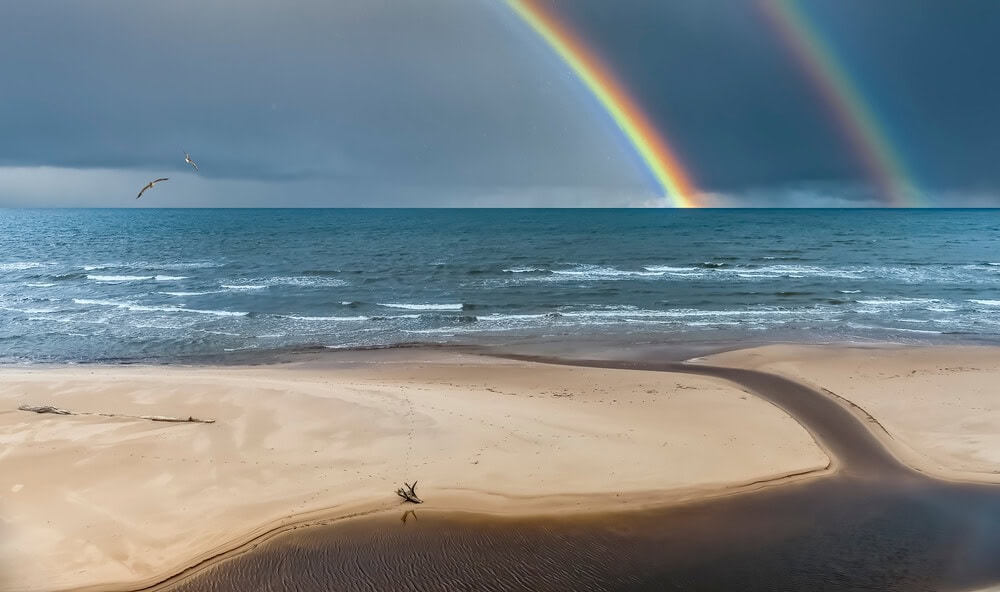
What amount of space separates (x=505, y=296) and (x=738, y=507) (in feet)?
91.5

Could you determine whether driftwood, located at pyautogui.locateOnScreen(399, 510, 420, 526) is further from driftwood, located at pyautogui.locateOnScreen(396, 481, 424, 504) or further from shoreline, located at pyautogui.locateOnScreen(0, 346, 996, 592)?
driftwood, located at pyautogui.locateOnScreen(396, 481, 424, 504)

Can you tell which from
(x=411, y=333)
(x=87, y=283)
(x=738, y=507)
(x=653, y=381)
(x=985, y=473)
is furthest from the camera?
(x=87, y=283)

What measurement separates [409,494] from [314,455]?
3143 millimetres

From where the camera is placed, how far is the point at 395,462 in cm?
1312

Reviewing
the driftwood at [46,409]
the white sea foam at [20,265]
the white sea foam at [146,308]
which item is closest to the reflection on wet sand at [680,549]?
the driftwood at [46,409]

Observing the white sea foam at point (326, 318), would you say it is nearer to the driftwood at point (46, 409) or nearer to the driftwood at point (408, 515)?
the driftwood at point (46, 409)

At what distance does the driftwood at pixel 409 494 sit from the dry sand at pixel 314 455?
0.57ft

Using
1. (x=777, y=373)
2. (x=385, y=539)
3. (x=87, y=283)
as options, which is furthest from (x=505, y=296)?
(x=87, y=283)

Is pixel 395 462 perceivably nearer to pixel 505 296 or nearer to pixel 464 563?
pixel 464 563

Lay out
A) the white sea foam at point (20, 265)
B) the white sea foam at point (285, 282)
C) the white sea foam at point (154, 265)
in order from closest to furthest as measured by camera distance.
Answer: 1. the white sea foam at point (285, 282)
2. the white sea foam at point (20, 265)
3. the white sea foam at point (154, 265)

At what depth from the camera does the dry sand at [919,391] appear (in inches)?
545

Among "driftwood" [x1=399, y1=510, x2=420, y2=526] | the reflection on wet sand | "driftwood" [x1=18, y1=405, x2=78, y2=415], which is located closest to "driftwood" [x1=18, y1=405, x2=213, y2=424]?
"driftwood" [x1=18, y1=405, x2=78, y2=415]

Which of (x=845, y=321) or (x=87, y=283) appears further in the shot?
(x=87, y=283)

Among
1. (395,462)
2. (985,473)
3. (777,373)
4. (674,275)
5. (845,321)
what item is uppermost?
(674,275)
